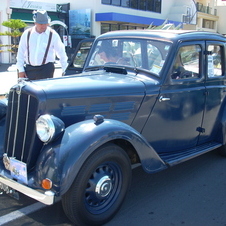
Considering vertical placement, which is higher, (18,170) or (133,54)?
(133,54)

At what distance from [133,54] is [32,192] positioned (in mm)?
2158

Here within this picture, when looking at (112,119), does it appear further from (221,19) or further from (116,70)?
(221,19)

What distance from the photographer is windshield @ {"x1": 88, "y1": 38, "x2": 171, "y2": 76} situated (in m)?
3.76

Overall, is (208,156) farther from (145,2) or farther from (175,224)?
(145,2)

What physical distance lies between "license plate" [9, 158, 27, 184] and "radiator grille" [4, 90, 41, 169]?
0.35 feet

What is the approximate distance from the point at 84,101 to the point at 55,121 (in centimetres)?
48

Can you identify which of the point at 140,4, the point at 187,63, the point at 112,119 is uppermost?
the point at 140,4

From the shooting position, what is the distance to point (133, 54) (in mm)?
3930

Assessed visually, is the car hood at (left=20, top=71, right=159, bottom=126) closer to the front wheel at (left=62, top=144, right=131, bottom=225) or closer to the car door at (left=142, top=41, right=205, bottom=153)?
the car door at (left=142, top=41, right=205, bottom=153)

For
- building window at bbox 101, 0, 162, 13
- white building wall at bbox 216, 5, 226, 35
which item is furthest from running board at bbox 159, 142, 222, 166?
white building wall at bbox 216, 5, 226, 35

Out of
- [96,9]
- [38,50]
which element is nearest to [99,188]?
[38,50]

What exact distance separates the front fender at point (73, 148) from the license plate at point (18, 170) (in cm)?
15

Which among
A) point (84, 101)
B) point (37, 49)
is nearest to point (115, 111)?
point (84, 101)

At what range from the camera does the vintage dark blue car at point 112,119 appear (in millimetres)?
2672
